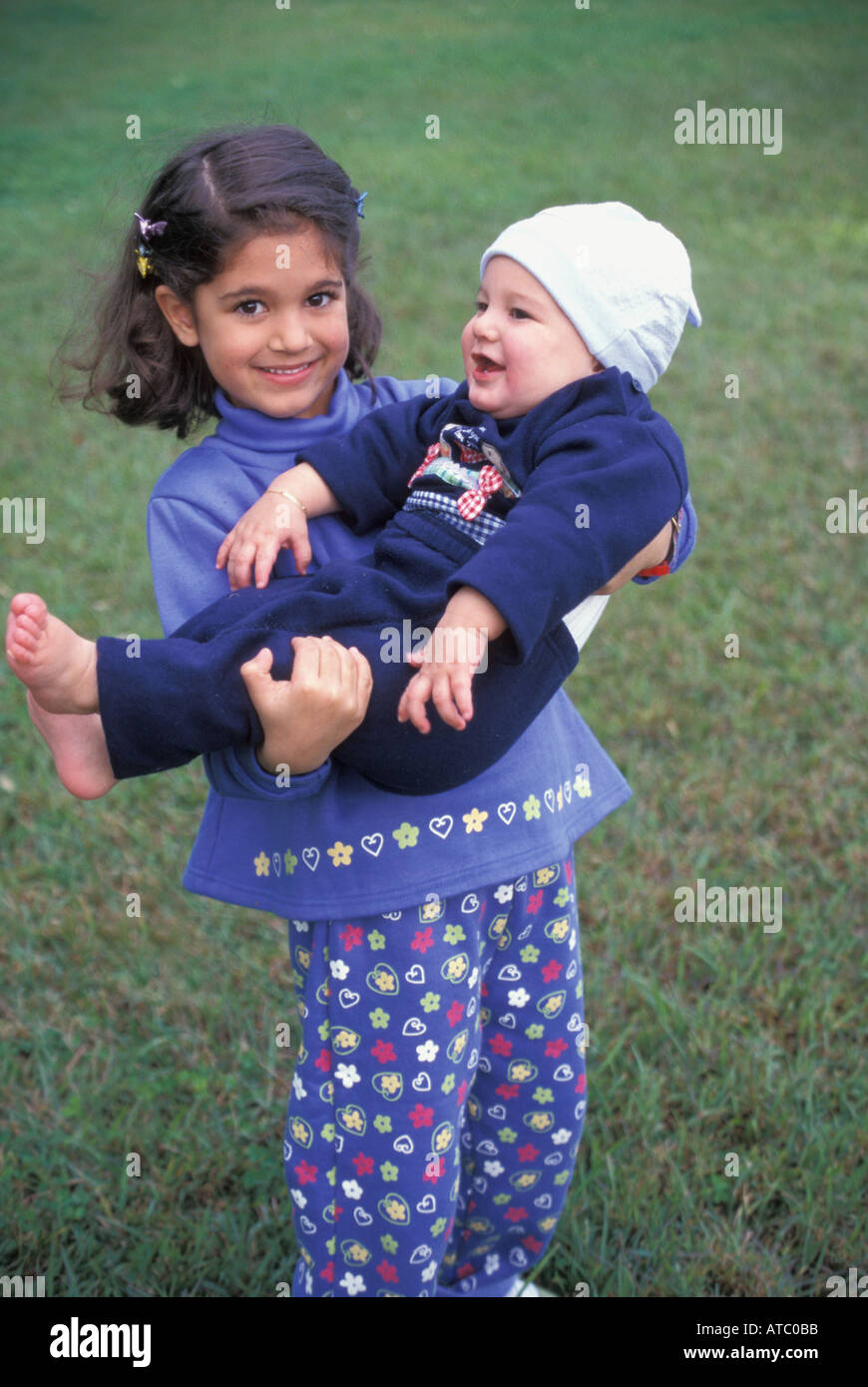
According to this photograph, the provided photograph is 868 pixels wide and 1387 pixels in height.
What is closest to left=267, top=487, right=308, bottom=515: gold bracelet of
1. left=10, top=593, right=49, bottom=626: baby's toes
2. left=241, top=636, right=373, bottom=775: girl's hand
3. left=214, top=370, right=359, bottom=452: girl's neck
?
left=214, top=370, right=359, bottom=452: girl's neck

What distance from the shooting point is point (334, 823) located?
5.25 feet

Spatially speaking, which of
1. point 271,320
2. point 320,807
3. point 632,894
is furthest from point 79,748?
point 632,894

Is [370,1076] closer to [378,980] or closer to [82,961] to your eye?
[378,980]

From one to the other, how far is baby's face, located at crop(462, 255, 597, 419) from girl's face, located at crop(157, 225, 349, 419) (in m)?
0.20

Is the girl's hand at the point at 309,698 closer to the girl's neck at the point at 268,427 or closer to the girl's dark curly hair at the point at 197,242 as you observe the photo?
the girl's neck at the point at 268,427

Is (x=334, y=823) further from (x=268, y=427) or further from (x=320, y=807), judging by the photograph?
(x=268, y=427)

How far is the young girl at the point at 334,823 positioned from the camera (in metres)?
1.58

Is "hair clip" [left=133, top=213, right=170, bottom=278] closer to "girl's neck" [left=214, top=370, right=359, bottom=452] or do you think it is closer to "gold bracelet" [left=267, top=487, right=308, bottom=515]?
"girl's neck" [left=214, top=370, right=359, bottom=452]

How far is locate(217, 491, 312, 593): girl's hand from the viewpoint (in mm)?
1512

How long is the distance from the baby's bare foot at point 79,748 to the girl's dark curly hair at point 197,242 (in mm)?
531
